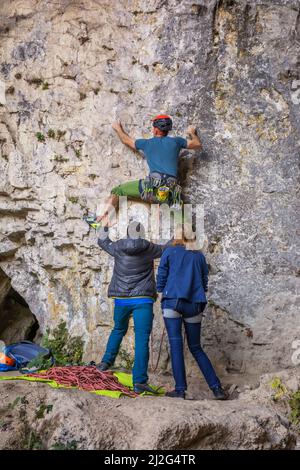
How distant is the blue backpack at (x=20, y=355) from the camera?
255 inches

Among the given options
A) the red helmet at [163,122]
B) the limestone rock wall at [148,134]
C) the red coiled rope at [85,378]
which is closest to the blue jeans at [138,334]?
the red coiled rope at [85,378]

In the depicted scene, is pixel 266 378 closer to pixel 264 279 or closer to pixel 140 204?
pixel 264 279

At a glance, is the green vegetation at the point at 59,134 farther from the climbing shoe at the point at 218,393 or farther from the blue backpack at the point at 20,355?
the climbing shoe at the point at 218,393

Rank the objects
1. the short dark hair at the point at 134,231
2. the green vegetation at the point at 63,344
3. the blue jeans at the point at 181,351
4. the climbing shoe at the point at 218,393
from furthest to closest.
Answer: the green vegetation at the point at 63,344
the short dark hair at the point at 134,231
the climbing shoe at the point at 218,393
the blue jeans at the point at 181,351

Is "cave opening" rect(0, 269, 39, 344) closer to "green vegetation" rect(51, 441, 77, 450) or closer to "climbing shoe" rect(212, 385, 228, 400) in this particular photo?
"climbing shoe" rect(212, 385, 228, 400)

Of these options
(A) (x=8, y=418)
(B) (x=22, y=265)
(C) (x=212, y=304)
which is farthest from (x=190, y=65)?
(A) (x=8, y=418)

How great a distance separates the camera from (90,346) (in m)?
7.62

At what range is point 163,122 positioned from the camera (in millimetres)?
7191

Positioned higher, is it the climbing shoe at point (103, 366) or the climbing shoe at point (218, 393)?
the climbing shoe at point (103, 366)

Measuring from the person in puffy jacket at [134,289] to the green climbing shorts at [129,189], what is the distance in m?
1.05

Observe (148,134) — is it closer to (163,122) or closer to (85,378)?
(163,122)

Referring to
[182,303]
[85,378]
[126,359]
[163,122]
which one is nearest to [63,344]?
[126,359]

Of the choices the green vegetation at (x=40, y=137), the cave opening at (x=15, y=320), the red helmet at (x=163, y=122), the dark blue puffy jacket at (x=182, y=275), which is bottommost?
the cave opening at (x=15, y=320)

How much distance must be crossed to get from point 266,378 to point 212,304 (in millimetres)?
1638
